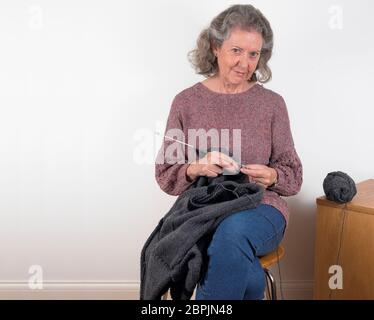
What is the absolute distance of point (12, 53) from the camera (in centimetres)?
178

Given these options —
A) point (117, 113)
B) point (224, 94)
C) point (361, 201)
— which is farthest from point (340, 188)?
point (117, 113)

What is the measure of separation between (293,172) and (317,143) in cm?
48

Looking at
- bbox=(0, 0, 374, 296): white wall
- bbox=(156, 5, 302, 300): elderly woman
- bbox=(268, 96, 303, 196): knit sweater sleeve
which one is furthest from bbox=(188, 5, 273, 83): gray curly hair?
bbox=(0, 0, 374, 296): white wall

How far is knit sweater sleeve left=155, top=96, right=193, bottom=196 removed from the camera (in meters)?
1.36

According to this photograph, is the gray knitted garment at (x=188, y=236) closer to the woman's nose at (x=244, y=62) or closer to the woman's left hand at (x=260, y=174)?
the woman's left hand at (x=260, y=174)

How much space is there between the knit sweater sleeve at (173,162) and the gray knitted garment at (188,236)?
0.11 m

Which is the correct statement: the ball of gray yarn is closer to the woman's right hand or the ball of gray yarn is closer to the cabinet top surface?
the cabinet top surface

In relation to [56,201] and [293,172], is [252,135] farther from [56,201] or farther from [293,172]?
[56,201]

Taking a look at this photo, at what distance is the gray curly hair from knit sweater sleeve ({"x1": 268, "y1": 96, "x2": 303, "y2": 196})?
149mm

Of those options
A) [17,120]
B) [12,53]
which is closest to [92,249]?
[17,120]

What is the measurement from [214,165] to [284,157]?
0.27m

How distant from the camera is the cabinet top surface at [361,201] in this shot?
4.84ft

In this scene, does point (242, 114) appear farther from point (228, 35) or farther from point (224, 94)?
point (228, 35)
